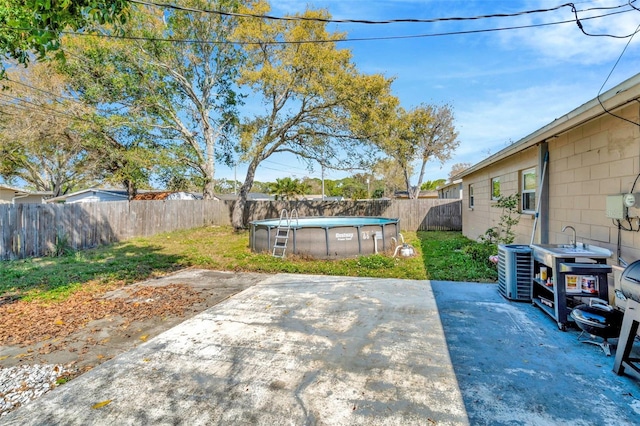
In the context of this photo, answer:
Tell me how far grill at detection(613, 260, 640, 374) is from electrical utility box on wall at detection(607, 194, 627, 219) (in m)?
1.21

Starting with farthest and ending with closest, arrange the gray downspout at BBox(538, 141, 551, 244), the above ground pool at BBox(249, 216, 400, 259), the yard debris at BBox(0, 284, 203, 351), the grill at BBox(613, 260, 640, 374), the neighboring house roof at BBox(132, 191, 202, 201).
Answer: the neighboring house roof at BBox(132, 191, 202, 201), the above ground pool at BBox(249, 216, 400, 259), the gray downspout at BBox(538, 141, 551, 244), the yard debris at BBox(0, 284, 203, 351), the grill at BBox(613, 260, 640, 374)

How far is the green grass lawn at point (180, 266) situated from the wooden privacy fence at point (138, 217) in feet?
2.32

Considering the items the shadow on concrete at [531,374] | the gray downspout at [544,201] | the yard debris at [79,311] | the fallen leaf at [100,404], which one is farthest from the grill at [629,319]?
the yard debris at [79,311]

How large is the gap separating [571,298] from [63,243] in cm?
1113

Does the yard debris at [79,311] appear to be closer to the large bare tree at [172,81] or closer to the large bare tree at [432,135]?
the large bare tree at [172,81]

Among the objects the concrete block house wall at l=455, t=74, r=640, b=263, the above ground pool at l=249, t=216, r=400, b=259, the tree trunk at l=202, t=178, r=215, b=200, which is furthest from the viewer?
the tree trunk at l=202, t=178, r=215, b=200

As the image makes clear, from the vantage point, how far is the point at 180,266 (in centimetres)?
730

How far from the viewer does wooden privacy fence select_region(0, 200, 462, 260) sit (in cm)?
800

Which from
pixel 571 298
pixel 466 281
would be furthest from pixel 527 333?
pixel 466 281

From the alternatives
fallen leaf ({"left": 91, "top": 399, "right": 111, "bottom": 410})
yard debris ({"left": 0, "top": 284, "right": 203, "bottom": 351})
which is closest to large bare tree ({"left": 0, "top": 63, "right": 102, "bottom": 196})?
yard debris ({"left": 0, "top": 284, "right": 203, "bottom": 351})

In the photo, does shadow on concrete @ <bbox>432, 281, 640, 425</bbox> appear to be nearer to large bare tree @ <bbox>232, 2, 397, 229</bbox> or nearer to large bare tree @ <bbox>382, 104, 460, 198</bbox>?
large bare tree @ <bbox>232, 2, 397, 229</bbox>

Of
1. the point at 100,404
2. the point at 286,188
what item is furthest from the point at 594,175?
the point at 286,188

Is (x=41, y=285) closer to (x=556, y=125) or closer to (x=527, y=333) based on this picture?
(x=527, y=333)

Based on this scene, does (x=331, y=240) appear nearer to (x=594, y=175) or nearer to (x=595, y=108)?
(x=594, y=175)
